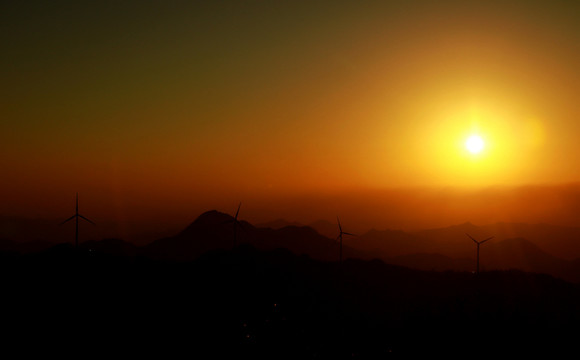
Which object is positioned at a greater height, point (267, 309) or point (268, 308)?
point (267, 309)

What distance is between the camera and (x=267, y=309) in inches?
3794

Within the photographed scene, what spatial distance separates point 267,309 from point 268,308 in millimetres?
1263

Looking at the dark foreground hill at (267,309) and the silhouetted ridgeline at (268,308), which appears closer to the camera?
the dark foreground hill at (267,309)

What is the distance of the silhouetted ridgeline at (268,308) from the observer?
203ft

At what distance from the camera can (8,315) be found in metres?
72.8

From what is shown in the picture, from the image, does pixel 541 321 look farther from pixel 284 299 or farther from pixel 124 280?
pixel 124 280

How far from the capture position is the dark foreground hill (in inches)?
2424

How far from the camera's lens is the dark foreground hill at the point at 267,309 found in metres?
61.6

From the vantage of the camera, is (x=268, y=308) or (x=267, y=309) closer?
(x=267, y=309)

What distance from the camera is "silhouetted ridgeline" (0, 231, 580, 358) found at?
6181cm

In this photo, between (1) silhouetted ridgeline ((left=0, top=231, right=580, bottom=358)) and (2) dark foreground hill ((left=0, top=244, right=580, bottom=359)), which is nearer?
(2) dark foreground hill ((left=0, top=244, right=580, bottom=359))

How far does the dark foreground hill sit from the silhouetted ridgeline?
0.79 feet

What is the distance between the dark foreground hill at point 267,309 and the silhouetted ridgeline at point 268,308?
0.79ft

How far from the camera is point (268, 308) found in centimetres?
9762
